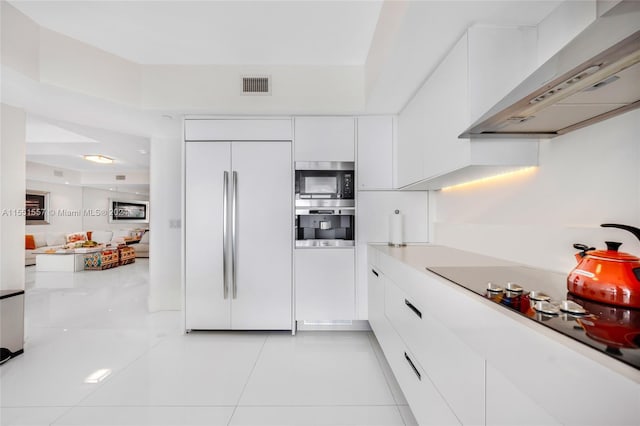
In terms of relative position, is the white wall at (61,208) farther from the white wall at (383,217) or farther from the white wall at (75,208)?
the white wall at (383,217)

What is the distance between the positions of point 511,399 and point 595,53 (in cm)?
97

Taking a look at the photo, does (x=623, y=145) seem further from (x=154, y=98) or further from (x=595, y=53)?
(x=154, y=98)

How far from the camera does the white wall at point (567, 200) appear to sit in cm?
108

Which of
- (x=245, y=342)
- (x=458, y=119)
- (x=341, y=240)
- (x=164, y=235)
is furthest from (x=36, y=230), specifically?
(x=458, y=119)

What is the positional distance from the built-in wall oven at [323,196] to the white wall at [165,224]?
1.94 metres

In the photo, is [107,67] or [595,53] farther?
[107,67]

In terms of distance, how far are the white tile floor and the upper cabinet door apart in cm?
187

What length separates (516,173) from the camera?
166 centimetres

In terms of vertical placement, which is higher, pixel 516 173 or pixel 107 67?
pixel 107 67

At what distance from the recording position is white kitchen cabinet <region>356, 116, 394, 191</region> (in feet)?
9.12

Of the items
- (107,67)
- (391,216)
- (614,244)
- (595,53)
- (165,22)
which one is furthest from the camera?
(391,216)

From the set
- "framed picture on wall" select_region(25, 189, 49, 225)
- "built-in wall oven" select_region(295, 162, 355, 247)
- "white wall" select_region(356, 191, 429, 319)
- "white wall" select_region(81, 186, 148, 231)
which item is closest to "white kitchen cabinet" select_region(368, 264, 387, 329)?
"white wall" select_region(356, 191, 429, 319)

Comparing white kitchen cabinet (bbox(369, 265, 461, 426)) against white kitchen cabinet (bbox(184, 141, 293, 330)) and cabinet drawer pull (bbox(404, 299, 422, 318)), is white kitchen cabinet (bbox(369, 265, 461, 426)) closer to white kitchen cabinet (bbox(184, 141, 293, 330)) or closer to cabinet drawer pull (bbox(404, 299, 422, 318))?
cabinet drawer pull (bbox(404, 299, 422, 318))

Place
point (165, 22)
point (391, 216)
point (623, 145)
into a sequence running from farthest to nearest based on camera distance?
point (391, 216) < point (165, 22) < point (623, 145)
